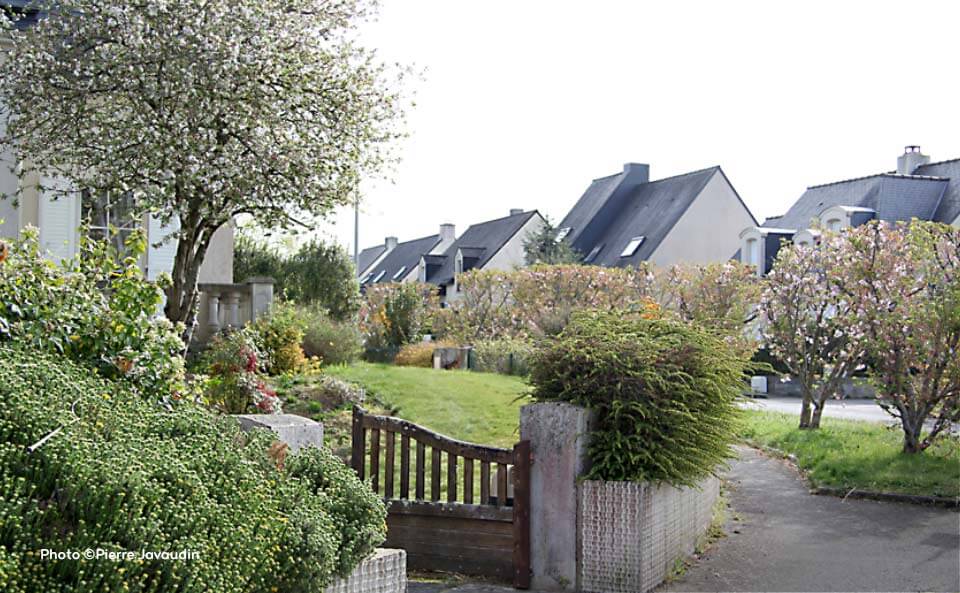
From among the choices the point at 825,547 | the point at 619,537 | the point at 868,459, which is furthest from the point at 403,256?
the point at 619,537

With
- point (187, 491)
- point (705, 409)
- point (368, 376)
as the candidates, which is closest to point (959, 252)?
point (705, 409)

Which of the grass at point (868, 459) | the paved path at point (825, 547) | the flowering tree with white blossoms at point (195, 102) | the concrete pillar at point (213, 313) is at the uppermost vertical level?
the flowering tree with white blossoms at point (195, 102)

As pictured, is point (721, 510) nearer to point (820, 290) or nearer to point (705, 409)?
point (705, 409)

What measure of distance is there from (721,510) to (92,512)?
301 inches

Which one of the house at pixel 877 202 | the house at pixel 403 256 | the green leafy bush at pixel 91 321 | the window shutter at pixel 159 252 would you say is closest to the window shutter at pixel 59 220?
the window shutter at pixel 159 252

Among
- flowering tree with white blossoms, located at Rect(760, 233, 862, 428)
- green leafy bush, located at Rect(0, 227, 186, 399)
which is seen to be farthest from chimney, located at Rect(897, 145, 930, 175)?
green leafy bush, located at Rect(0, 227, 186, 399)

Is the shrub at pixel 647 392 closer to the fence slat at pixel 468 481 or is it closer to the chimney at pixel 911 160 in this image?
the fence slat at pixel 468 481

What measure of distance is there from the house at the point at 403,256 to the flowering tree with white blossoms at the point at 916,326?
4570cm

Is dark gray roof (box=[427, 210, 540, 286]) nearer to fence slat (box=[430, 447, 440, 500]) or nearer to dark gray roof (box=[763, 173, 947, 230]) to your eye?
dark gray roof (box=[763, 173, 947, 230])

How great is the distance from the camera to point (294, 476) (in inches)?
191

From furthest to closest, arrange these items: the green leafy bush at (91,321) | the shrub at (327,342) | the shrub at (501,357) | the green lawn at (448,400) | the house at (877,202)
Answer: the house at (877,202) < the shrub at (501,357) < the shrub at (327,342) < the green lawn at (448,400) < the green leafy bush at (91,321)

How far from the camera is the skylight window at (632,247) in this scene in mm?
42594

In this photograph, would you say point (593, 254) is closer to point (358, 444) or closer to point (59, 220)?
point (59, 220)

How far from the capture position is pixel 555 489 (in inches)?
285
